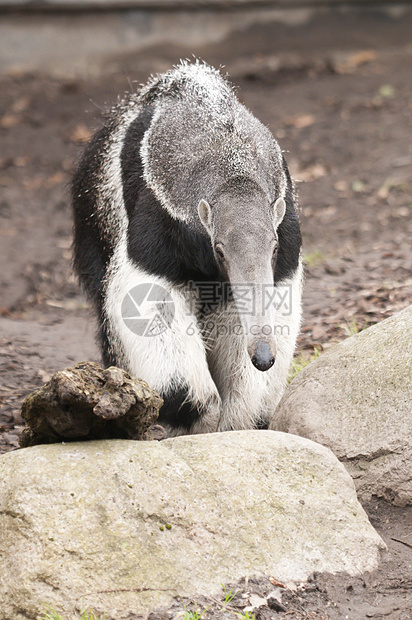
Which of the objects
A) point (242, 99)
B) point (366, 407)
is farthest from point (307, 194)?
point (366, 407)

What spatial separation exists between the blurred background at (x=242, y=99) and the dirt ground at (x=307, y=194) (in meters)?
0.03

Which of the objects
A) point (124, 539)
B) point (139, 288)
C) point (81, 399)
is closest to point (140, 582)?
point (124, 539)

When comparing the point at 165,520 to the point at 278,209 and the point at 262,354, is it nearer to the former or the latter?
the point at 262,354

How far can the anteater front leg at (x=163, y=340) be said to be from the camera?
4656mm

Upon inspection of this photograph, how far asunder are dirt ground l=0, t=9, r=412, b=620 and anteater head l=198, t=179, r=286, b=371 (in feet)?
3.62

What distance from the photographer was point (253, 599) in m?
3.25

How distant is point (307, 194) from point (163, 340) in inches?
268

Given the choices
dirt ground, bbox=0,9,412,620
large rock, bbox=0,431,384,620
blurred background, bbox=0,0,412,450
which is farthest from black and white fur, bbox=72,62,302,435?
blurred background, bbox=0,0,412,450

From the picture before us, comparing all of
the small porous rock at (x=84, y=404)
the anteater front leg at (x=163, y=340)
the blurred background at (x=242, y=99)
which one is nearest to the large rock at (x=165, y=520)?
the small porous rock at (x=84, y=404)

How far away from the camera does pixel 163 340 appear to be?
477 centimetres

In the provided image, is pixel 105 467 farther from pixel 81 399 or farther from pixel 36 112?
pixel 36 112

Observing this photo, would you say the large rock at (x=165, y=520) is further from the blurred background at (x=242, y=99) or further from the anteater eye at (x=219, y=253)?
the blurred background at (x=242, y=99)

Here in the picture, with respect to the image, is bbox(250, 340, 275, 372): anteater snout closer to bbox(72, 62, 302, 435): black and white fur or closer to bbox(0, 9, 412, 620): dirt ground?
bbox(72, 62, 302, 435): black and white fur

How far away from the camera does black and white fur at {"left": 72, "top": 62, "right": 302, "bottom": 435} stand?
165 inches
